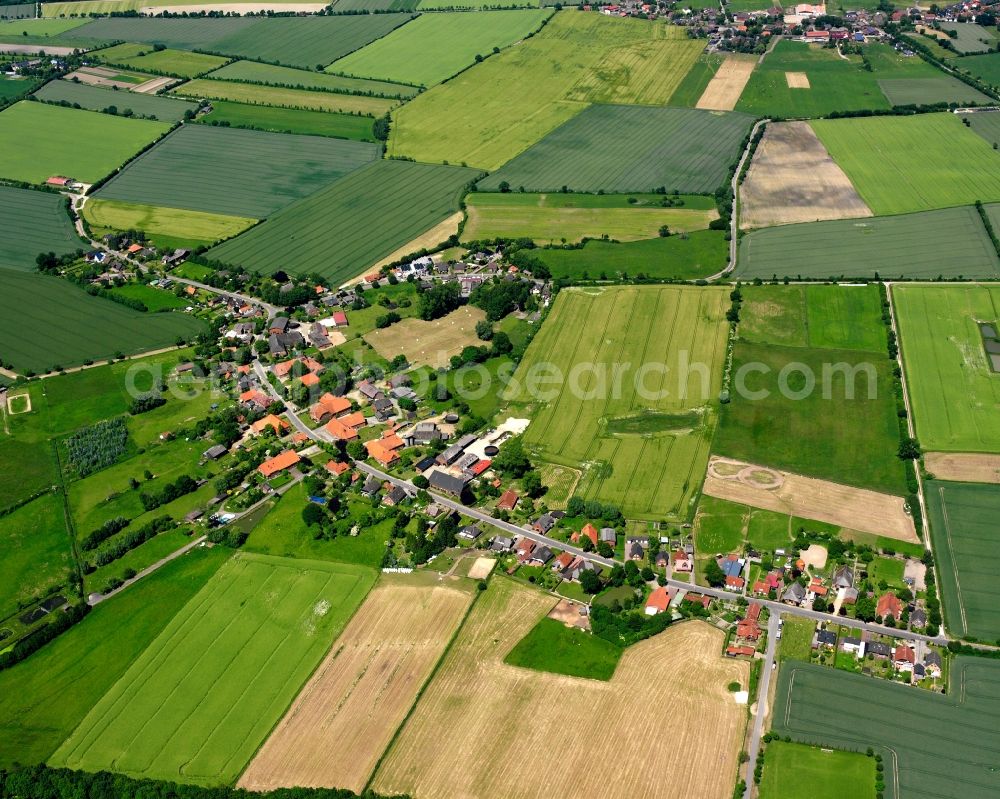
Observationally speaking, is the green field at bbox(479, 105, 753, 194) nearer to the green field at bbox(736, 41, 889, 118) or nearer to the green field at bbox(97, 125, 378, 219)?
the green field at bbox(736, 41, 889, 118)

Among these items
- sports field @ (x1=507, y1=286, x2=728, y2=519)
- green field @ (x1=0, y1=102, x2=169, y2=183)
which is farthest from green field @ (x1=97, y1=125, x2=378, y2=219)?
sports field @ (x1=507, y1=286, x2=728, y2=519)

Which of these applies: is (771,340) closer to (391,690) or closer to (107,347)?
(391,690)

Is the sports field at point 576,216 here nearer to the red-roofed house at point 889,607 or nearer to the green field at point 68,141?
the green field at point 68,141

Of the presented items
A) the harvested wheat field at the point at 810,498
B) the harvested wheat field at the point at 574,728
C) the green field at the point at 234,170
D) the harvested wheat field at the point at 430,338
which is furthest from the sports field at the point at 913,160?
the harvested wheat field at the point at 574,728

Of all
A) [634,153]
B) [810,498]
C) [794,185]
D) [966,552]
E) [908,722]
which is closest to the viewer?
[908,722]

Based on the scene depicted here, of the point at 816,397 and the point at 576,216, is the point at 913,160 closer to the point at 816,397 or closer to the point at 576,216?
the point at 576,216

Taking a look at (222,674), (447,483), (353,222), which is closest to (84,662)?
(222,674)
